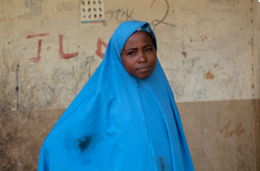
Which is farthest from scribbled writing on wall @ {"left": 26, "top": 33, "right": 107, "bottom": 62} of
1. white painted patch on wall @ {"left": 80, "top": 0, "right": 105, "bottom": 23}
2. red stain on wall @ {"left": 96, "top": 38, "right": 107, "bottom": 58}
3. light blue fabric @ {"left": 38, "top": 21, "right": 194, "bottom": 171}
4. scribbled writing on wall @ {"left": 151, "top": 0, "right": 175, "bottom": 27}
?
light blue fabric @ {"left": 38, "top": 21, "right": 194, "bottom": 171}

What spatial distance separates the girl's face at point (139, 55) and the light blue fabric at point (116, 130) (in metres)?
0.05

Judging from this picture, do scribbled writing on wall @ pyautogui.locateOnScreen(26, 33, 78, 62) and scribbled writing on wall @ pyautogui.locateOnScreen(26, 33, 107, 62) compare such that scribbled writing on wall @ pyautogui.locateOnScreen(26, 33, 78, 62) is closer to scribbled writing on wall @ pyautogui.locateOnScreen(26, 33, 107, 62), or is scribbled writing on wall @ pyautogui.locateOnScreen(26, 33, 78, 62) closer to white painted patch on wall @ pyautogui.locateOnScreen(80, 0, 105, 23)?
scribbled writing on wall @ pyautogui.locateOnScreen(26, 33, 107, 62)

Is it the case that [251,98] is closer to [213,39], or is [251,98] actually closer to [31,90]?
[213,39]

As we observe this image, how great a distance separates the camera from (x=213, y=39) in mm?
4355

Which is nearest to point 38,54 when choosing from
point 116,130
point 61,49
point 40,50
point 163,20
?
point 40,50

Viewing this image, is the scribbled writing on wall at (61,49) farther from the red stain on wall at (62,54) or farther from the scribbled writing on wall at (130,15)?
the scribbled writing on wall at (130,15)

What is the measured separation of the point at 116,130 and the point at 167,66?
7.80 ft

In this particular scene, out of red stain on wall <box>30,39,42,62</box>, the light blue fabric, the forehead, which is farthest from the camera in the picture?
red stain on wall <box>30,39,42,62</box>

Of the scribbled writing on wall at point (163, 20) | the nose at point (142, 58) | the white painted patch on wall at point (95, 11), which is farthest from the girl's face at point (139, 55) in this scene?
the white painted patch on wall at point (95, 11)

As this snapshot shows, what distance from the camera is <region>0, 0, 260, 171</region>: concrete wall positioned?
14.3ft

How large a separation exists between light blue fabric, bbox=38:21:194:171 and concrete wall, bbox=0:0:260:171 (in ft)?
6.97

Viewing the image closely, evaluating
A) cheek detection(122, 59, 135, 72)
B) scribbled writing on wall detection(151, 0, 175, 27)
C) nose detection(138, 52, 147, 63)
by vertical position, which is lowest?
cheek detection(122, 59, 135, 72)

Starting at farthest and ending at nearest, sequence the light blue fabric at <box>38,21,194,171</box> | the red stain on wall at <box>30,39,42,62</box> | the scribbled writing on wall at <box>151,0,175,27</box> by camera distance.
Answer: the red stain on wall at <box>30,39,42,62</box> < the scribbled writing on wall at <box>151,0,175,27</box> < the light blue fabric at <box>38,21,194,171</box>

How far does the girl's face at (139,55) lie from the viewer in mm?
2182
